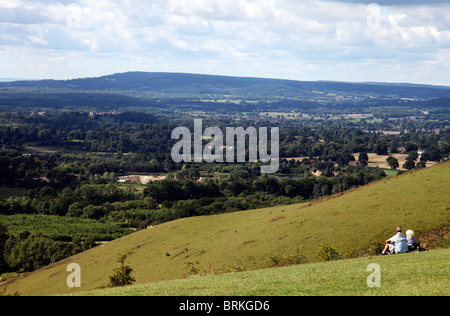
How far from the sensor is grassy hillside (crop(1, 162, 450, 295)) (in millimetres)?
33625

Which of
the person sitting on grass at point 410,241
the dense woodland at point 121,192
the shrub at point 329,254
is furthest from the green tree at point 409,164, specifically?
the person sitting on grass at point 410,241

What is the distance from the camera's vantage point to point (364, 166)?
162m

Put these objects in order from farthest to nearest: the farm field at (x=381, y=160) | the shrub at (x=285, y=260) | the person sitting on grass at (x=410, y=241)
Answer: the farm field at (x=381, y=160)
the shrub at (x=285, y=260)
the person sitting on grass at (x=410, y=241)

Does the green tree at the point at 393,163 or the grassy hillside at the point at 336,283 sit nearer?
the grassy hillside at the point at 336,283

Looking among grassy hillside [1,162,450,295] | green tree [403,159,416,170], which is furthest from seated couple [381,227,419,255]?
green tree [403,159,416,170]

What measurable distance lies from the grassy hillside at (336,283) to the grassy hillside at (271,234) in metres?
9.77

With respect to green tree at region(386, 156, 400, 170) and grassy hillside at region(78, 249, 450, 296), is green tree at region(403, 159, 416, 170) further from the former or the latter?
grassy hillside at region(78, 249, 450, 296)

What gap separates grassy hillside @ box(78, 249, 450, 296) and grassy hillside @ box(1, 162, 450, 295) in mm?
9772

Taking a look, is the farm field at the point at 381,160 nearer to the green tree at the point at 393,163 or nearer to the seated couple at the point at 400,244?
the green tree at the point at 393,163

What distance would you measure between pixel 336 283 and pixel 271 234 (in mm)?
21607

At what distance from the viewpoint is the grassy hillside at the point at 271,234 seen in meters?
33.6

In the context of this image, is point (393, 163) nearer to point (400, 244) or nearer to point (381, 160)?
point (381, 160)
